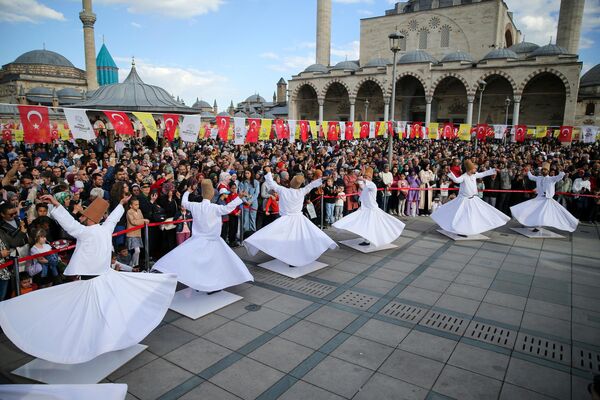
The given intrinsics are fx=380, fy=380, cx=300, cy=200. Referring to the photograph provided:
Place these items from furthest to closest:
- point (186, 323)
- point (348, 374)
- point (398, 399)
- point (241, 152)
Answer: point (241, 152) < point (186, 323) < point (348, 374) < point (398, 399)

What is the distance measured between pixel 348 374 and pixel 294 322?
58.0 inches

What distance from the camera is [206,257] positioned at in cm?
645

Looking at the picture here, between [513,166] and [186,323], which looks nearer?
[186,323]

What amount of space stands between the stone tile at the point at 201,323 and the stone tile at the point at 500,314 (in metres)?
4.28

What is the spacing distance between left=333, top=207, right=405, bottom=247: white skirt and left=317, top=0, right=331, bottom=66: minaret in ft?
156

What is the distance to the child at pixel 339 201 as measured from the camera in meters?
12.1

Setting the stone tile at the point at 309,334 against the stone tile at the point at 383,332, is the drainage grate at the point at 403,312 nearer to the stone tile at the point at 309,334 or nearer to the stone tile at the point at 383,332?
the stone tile at the point at 383,332

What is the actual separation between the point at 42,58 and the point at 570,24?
277ft

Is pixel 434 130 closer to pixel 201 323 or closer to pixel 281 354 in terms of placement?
pixel 201 323

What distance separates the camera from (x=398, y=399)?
4.30 meters

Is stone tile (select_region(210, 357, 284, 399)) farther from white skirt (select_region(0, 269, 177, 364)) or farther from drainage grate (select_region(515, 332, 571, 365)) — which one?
drainage grate (select_region(515, 332, 571, 365))

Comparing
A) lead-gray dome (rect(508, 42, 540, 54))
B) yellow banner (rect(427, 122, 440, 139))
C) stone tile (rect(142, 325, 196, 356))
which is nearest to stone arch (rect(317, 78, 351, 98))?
lead-gray dome (rect(508, 42, 540, 54))

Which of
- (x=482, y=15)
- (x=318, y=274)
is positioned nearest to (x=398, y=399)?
(x=318, y=274)

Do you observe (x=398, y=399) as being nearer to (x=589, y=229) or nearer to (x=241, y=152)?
(x=589, y=229)
